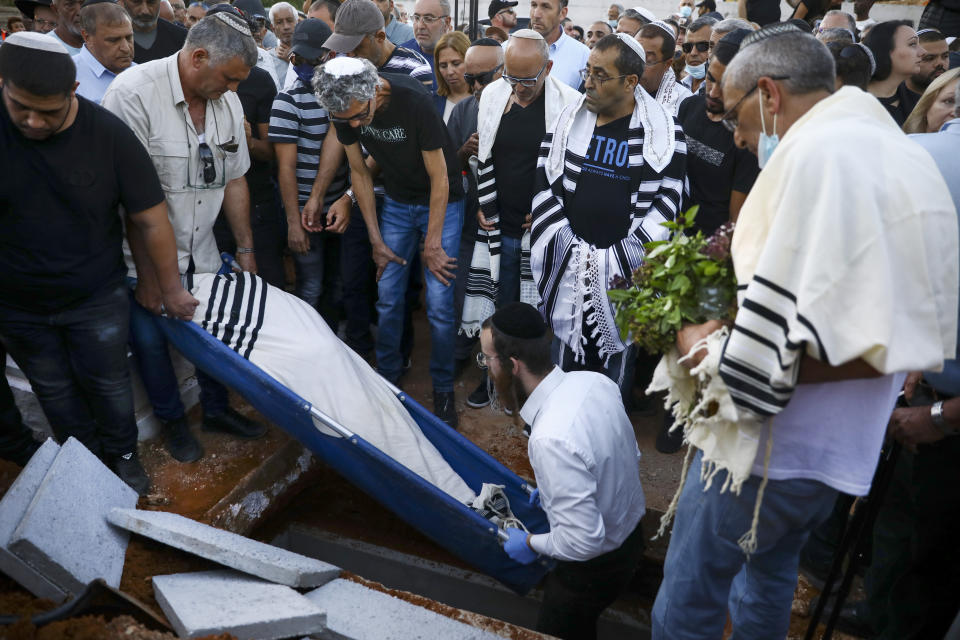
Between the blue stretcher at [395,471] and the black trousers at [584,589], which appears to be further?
the blue stretcher at [395,471]

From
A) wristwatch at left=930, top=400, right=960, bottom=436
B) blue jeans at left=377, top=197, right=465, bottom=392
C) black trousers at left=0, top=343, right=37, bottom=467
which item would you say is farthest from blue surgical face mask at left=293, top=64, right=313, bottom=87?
wristwatch at left=930, top=400, right=960, bottom=436

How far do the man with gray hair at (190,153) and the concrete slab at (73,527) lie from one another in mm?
819

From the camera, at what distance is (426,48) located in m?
5.84

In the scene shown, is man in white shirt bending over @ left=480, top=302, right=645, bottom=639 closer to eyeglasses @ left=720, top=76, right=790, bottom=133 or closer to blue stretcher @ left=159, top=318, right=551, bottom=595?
blue stretcher @ left=159, top=318, right=551, bottom=595

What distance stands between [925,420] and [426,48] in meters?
4.78

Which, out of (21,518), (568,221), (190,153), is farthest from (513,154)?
(21,518)

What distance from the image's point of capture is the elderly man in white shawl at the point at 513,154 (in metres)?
3.93

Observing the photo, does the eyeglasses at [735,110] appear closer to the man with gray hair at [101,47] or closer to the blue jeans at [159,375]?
the blue jeans at [159,375]

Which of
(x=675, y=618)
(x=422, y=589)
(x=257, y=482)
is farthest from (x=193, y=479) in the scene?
(x=675, y=618)

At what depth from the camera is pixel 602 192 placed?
3.67 meters

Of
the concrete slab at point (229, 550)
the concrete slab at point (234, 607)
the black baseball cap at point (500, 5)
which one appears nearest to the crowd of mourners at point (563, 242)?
the concrete slab at point (229, 550)

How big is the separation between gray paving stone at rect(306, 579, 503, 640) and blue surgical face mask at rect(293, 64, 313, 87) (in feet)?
9.53

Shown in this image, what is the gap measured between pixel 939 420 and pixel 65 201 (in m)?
3.37

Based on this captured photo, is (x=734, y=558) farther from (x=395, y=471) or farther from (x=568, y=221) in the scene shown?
(x=568, y=221)
